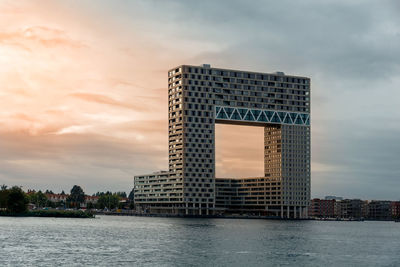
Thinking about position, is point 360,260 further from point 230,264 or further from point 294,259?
point 230,264

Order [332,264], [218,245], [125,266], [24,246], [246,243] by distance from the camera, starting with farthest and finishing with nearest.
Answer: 1. [246,243]
2. [218,245]
3. [24,246]
4. [332,264]
5. [125,266]

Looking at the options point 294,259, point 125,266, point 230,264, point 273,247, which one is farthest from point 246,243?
point 125,266

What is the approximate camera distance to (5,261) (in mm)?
83688

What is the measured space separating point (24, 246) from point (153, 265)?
33.6 m

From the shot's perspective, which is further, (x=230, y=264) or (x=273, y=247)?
(x=273, y=247)

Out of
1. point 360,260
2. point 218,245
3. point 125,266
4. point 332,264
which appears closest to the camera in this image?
point 125,266

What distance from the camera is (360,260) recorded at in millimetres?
96500

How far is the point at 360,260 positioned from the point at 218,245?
96.7 ft

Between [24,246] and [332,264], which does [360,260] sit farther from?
[24,246]

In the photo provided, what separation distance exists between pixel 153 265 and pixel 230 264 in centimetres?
1080

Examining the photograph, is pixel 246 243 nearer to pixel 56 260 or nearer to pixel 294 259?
pixel 294 259

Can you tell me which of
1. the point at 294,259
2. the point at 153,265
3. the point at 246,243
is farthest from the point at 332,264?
the point at 246,243

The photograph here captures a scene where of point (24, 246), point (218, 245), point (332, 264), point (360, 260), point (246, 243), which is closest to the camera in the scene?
point (332, 264)

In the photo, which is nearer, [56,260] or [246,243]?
[56,260]
